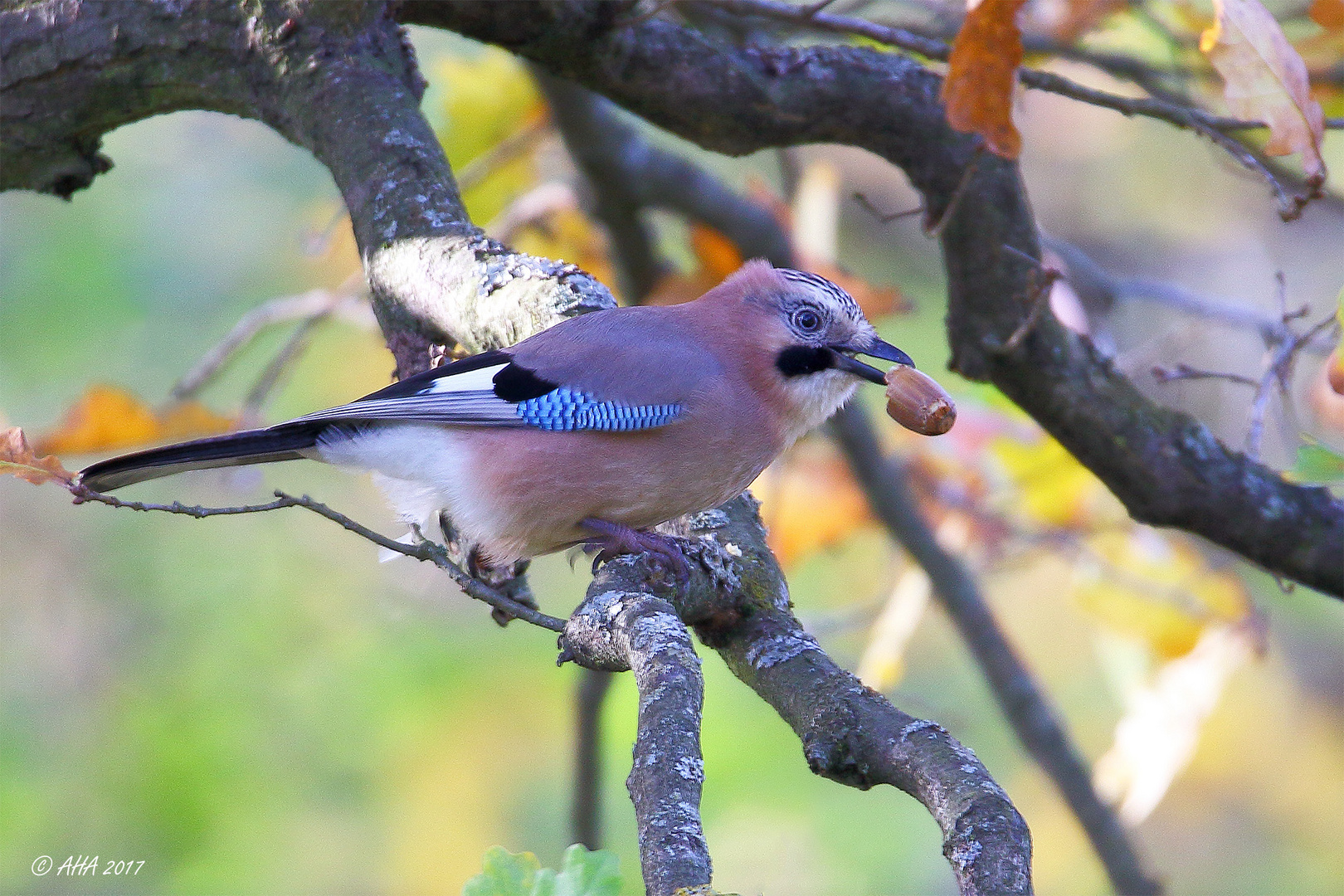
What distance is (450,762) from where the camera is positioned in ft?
22.9

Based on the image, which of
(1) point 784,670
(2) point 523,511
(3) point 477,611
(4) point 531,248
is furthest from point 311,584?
(1) point 784,670

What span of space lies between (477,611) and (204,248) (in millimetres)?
2828

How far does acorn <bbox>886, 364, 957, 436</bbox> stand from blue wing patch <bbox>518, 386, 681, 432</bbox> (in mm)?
579

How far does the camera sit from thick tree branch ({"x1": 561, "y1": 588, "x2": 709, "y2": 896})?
164cm

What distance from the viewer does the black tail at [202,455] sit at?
2.82m

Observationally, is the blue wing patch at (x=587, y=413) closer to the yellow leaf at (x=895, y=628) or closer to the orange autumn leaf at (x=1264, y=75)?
the orange autumn leaf at (x=1264, y=75)

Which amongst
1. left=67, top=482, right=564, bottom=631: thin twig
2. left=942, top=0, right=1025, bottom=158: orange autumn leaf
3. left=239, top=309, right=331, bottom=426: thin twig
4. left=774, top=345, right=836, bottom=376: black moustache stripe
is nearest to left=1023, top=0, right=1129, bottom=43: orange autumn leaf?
left=774, top=345, right=836, bottom=376: black moustache stripe

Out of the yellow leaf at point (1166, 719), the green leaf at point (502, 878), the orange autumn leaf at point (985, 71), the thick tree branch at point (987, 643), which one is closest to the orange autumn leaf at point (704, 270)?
the thick tree branch at point (987, 643)

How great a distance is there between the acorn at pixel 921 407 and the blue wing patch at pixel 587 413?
579mm

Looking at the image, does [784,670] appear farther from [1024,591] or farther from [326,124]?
[1024,591]

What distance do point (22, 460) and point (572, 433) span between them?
50.8 inches

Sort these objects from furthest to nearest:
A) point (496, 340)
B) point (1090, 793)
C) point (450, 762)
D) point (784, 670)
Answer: point (450, 762), point (1090, 793), point (496, 340), point (784, 670)

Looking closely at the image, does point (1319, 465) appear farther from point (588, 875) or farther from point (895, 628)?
point (895, 628)

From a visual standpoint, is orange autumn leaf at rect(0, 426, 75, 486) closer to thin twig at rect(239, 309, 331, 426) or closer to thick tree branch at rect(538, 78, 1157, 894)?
thin twig at rect(239, 309, 331, 426)
